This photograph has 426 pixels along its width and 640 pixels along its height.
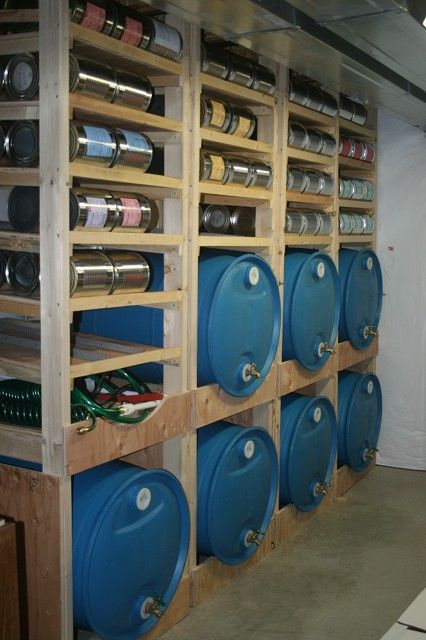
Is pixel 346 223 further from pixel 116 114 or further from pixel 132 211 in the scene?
pixel 116 114

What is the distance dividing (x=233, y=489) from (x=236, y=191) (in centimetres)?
141

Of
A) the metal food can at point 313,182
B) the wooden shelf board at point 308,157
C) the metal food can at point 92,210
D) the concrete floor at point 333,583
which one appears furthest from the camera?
the metal food can at point 313,182

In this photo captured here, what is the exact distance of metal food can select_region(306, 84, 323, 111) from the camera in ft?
14.6

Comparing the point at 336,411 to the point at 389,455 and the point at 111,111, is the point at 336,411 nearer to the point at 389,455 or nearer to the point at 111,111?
the point at 389,455

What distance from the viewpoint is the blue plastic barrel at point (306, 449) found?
441 centimetres

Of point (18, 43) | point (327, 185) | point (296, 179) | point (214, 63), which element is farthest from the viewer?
point (327, 185)

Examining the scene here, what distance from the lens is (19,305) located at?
2.92 metres

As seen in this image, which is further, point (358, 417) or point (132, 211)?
point (358, 417)

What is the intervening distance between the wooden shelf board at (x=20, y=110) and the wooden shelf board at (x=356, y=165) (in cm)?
265

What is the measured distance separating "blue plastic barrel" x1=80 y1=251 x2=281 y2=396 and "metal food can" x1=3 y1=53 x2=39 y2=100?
1.01 metres

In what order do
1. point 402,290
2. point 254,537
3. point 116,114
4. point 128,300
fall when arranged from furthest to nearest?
1. point 402,290
2. point 254,537
3. point 128,300
4. point 116,114

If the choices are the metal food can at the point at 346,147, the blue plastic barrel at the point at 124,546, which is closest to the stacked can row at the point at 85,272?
the blue plastic barrel at the point at 124,546

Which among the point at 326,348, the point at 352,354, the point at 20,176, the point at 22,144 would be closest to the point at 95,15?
the point at 22,144

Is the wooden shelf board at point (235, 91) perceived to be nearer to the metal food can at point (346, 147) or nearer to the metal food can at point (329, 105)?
the metal food can at point (329, 105)
